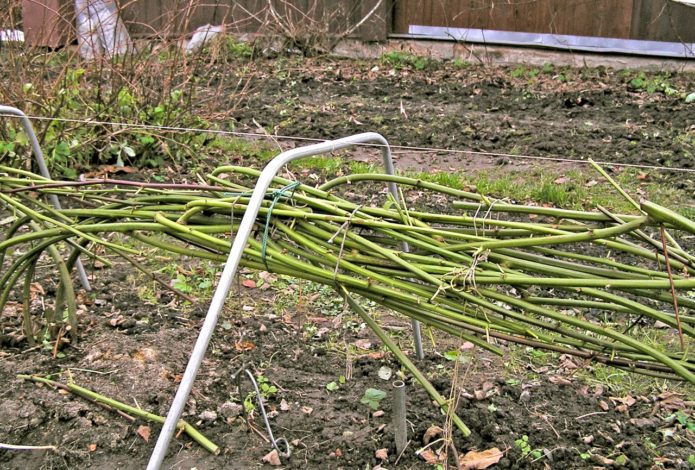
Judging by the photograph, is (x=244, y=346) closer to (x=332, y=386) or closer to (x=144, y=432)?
(x=332, y=386)

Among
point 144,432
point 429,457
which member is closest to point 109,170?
point 144,432

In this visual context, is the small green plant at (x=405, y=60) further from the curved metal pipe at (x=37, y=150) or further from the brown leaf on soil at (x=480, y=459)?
the brown leaf on soil at (x=480, y=459)

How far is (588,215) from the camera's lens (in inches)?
73.5

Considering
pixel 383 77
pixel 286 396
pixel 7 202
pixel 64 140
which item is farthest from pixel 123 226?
pixel 383 77

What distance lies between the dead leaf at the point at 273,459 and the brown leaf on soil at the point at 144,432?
416 millimetres

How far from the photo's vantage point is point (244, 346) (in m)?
3.33

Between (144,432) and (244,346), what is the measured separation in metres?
0.68

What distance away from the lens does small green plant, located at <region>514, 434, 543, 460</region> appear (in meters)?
2.65

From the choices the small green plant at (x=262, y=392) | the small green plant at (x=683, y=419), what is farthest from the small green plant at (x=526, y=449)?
the small green plant at (x=262, y=392)

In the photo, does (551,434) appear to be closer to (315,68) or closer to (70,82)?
(70,82)

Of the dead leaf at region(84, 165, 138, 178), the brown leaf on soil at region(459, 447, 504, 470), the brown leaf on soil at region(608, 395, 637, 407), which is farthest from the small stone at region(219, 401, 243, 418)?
the dead leaf at region(84, 165, 138, 178)

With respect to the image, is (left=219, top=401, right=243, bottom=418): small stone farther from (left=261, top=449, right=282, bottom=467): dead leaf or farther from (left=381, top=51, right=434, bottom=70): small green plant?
(left=381, top=51, right=434, bottom=70): small green plant

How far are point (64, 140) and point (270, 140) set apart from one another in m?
1.68

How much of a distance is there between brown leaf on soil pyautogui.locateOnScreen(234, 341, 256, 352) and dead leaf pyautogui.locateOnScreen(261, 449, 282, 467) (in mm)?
732
